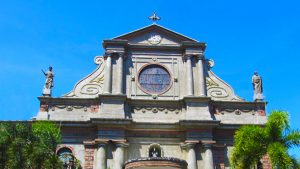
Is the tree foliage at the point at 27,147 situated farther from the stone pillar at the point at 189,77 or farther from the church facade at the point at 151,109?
the stone pillar at the point at 189,77

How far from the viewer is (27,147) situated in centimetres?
1805

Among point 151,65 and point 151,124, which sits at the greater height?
point 151,65

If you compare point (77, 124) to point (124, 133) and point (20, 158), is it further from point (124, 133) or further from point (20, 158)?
point (20, 158)

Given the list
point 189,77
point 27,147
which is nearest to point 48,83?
point 189,77

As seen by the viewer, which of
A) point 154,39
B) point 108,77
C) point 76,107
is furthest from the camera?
point 154,39

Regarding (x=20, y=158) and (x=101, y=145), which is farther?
(x=101, y=145)

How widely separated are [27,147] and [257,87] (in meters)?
14.5

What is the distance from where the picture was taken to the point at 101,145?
81.9 ft

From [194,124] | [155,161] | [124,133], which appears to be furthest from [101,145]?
[194,124]

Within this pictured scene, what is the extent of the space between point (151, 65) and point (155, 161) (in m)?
7.04

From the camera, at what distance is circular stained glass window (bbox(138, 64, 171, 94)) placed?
27625 mm

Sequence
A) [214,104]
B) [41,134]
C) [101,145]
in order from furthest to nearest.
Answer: [214,104]
[101,145]
[41,134]

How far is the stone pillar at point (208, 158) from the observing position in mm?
24934

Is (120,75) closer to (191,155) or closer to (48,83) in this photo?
(48,83)
